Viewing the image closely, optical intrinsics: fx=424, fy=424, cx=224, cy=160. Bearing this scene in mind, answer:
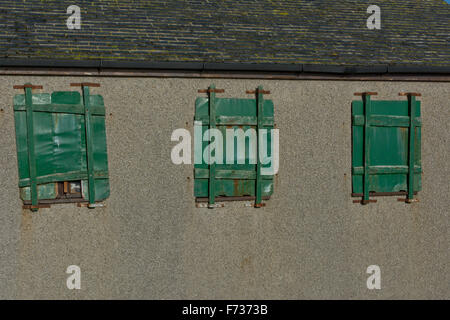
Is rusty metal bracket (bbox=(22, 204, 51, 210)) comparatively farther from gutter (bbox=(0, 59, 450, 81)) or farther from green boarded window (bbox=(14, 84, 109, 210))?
gutter (bbox=(0, 59, 450, 81))

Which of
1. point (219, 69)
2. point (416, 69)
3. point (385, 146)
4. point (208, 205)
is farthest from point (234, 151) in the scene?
point (416, 69)

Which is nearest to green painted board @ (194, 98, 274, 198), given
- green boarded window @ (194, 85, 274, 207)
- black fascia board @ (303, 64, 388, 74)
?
green boarded window @ (194, 85, 274, 207)

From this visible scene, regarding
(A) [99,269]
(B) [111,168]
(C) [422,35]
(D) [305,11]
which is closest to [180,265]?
(A) [99,269]

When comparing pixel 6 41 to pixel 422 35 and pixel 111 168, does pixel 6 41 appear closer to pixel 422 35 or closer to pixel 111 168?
pixel 111 168

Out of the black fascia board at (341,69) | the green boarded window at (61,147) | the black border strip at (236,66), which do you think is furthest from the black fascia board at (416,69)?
the green boarded window at (61,147)

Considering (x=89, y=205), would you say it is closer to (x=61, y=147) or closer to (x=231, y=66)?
(x=61, y=147)

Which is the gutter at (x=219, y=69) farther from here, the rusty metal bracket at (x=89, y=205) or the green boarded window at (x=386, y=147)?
the rusty metal bracket at (x=89, y=205)
